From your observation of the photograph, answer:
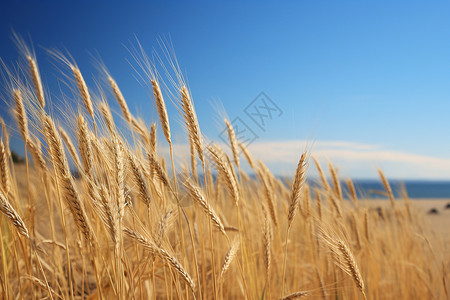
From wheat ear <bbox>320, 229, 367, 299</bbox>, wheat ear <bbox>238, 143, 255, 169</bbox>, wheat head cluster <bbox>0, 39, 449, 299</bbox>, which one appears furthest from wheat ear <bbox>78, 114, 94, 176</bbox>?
wheat ear <bbox>238, 143, 255, 169</bbox>

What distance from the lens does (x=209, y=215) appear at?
1386 mm

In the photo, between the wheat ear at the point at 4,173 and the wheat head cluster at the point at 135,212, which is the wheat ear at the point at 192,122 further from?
the wheat ear at the point at 4,173

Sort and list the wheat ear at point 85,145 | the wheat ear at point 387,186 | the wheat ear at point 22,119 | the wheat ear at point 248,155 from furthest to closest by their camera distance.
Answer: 1. the wheat ear at point 387,186
2. the wheat ear at point 248,155
3. the wheat ear at point 22,119
4. the wheat ear at point 85,145

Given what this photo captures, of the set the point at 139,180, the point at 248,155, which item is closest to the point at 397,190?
the point at 248,155

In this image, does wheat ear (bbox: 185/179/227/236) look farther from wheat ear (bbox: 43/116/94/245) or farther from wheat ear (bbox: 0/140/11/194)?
wheat ear (bbox: 0/140/11/194)

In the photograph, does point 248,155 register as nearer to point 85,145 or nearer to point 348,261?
point 348,261

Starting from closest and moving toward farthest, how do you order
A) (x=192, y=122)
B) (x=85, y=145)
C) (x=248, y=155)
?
(x=85, y=145), (x=192, y=122), (x=248, y=155)

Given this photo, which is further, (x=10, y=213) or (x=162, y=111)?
(x=162, y=111)

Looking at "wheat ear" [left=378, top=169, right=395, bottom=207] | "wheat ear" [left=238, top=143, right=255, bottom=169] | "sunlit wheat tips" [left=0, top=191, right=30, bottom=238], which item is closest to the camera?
"sunlit wheat tips" [left=0, top=191, right=30, bottom=238]

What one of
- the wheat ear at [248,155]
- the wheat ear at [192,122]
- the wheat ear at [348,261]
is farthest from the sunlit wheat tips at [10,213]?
the wheat ear at [248,155]

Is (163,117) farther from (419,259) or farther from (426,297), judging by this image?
(419,259)

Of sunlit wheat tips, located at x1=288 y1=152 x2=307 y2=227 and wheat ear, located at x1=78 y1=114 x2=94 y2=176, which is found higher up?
wheat ear, located at x1=78 y1=114 x2=94 y2=176

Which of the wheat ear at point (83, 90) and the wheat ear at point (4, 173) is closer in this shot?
the wheat ear at point (4, 173)

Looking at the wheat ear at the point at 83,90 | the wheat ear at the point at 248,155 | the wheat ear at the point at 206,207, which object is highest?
the wheat ear at the point at 83,90
